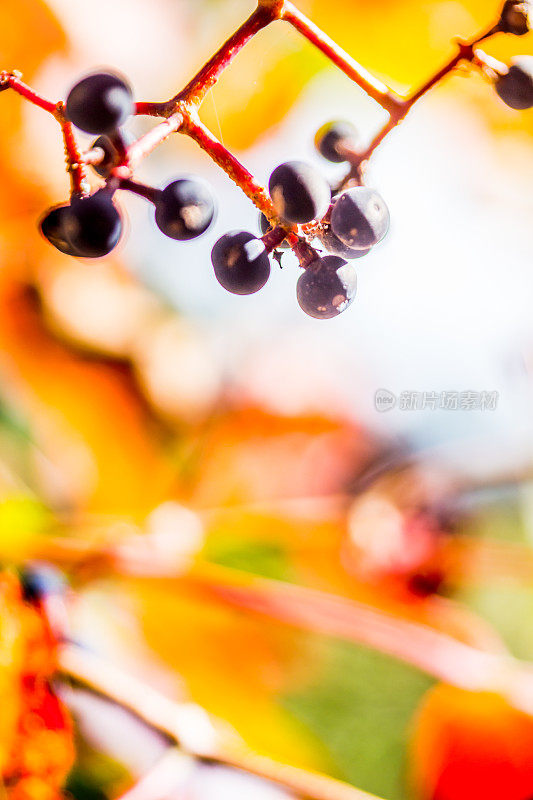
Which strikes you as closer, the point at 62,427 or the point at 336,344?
the point at 62,427

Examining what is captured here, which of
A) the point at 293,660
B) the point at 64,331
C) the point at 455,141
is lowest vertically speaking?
the point at 293,660

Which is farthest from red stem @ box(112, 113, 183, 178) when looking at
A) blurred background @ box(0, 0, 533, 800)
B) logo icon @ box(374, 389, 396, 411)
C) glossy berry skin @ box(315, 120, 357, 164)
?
logo icon @ box(374, 389, 396, 411)

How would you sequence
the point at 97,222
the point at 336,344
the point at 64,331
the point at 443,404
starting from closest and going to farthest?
the point at 97,222 → the point at 443,404 → the point at 64,331 → the point at 336,344

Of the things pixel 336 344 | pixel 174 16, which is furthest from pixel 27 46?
pixel 336 344

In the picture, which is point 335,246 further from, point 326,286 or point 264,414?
point 264,414

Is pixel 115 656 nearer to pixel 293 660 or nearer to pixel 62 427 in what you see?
pixel 293 660

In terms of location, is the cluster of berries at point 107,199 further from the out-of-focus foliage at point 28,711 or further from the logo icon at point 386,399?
the logo icon at point 386,399

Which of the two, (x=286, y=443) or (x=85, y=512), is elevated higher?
(x=286, y=443)
